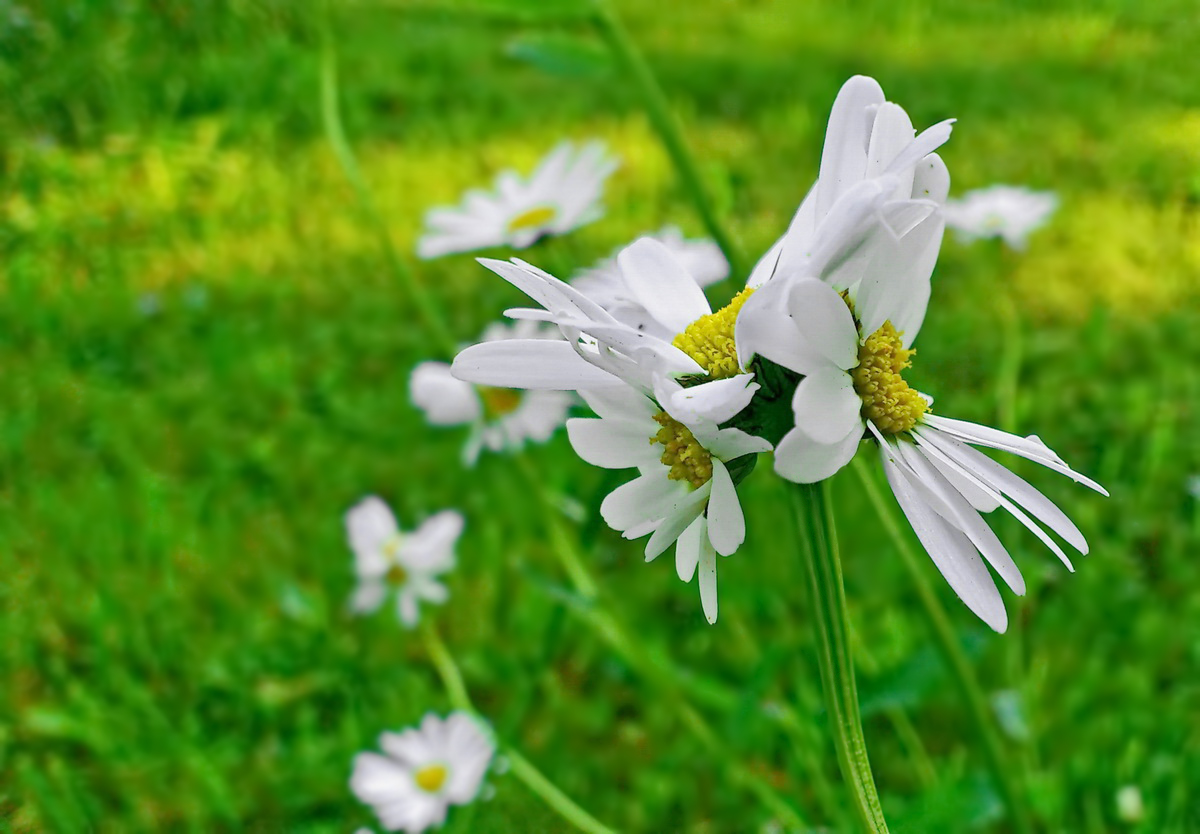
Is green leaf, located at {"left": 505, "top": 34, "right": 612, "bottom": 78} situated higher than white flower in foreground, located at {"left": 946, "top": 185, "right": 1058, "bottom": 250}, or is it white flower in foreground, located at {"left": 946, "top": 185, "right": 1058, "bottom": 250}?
green leaf, located at {"left": 505, "top": 34, "right": 612, "bottom": 78}

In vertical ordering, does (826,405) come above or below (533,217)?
above

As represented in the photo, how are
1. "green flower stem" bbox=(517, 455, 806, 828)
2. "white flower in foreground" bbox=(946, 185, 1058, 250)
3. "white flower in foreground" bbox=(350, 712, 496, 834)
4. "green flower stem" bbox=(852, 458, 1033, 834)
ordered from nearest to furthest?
"green flower stem" bbox=(852, 458, 1033, 834)
"green flower stem" bbox=(517, 455, 806, 828)
"white flower in foreground" bbox=(350, 712, 496, 834)
"white flower in foreground" bbox=(946, 185, 1058, 250)

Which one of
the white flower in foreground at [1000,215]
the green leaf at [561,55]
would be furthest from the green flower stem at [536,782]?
the white flower in foreground at [1000,215]

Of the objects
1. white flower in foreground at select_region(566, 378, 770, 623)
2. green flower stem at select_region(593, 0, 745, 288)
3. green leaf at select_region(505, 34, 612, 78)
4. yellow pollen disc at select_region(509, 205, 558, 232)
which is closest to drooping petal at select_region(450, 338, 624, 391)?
white flower in foreground at select_region(566, 378, 770, 623)

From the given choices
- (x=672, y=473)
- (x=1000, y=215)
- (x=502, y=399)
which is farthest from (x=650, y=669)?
(x=1000, y=215)

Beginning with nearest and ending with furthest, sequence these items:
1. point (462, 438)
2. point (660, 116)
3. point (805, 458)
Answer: point (805, 458)
point (660, 116)
point (462, 438)

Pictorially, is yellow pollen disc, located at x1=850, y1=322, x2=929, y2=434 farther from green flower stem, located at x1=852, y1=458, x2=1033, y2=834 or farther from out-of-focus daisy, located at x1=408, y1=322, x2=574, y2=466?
out-of-focus daisy, located at x1=408, y1=322, x2=574, y2=466

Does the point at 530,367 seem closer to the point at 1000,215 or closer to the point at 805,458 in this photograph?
the point at 805,458
